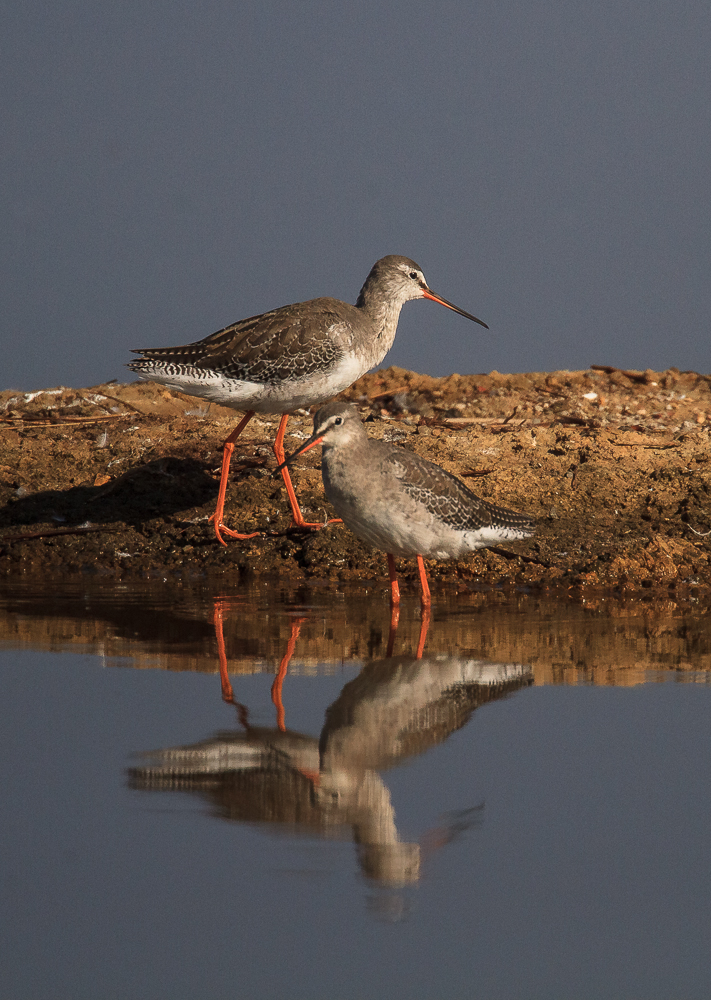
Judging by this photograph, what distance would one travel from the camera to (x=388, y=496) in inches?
322

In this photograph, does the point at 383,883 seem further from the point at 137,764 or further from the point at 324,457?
the point at 324,457

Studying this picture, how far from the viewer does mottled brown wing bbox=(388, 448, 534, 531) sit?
8508mm

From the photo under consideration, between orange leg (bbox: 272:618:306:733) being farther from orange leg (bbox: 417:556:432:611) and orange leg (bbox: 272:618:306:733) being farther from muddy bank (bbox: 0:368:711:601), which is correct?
muddy bank (bbox: 0:368:711:601)

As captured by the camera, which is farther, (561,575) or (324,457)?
(561,575)

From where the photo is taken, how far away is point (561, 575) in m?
9.68

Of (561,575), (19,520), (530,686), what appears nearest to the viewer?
(530,686)

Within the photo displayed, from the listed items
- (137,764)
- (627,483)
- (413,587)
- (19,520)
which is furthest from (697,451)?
(137,764)

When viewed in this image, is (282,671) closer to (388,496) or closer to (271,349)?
(388,496)

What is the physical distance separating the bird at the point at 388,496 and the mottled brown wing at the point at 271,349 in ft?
6.88

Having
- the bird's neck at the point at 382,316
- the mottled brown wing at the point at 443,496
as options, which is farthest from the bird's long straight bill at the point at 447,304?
the mottled brown wing at the point at 443,496

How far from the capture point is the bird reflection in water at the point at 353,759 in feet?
15.1

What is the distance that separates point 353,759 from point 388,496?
310 centimetres

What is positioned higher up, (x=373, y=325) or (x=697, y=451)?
(x=373, y=325)

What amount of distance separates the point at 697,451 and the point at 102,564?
6615mm
